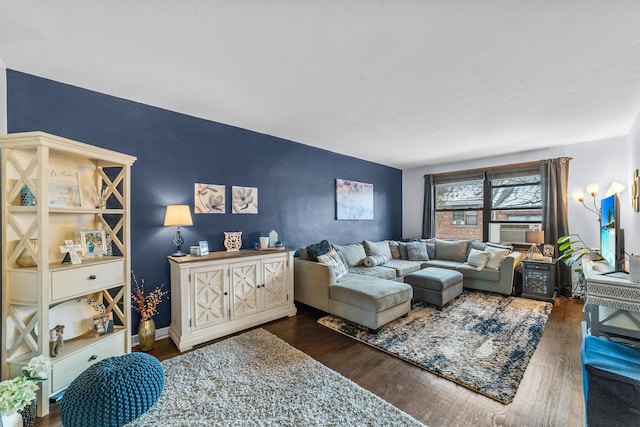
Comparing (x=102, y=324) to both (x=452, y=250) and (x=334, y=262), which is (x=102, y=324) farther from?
(x=452, y=250)

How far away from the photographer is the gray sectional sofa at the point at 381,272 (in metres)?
2.93

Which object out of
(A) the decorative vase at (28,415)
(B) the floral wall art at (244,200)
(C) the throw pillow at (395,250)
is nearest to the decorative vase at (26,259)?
(A) the decorative vase at (28,415)

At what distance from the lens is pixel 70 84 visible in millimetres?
2283

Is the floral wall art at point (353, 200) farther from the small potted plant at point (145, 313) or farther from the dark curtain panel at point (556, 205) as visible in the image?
the small potted plant at point (145, 313)

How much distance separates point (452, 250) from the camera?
498cm

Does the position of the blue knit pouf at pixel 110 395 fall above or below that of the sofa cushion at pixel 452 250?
below

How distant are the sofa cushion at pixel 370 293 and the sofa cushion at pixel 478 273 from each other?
1.73m

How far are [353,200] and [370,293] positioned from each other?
2460 mm

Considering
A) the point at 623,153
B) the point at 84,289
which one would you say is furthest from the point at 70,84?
the point at 623,153

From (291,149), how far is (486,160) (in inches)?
149

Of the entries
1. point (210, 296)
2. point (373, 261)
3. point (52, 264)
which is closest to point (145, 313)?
point (210, 296)

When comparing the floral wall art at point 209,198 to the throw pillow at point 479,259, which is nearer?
the floral wall art at point 209,198

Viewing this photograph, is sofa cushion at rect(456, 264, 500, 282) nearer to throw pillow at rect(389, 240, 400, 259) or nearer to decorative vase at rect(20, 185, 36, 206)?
throw pillow at rect(389, 240, 400, 259)

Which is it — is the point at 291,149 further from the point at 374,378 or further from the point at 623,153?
the point at 623,153
